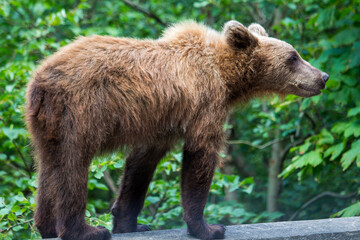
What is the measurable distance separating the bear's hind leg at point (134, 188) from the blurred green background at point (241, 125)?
129 millimetres

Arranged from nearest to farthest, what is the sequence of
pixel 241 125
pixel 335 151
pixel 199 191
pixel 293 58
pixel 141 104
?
pixel 141 104, pixel 199 191, pixel 293 58, pixel 335 151, pixel 241 125

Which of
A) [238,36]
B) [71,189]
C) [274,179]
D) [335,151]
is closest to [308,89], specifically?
[238,36]

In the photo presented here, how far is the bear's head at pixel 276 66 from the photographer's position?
436cm

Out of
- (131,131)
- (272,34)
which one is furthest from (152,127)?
(272,34)

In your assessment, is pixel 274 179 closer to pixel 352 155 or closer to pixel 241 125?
pixel 241 125

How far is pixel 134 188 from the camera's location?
442 cm

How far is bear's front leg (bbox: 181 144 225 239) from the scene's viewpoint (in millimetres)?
3928

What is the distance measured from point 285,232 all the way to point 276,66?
1.60 meters

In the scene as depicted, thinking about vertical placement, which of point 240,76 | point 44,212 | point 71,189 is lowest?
point 44,212

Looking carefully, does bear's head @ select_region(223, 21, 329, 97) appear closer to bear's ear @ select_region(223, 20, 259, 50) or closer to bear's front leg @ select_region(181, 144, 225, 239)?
bear's ear @ select_region(223, 20, 259, 50)

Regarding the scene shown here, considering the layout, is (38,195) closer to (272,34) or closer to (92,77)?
(92,77)

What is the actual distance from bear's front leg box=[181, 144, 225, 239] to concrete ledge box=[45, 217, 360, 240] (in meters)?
0.13

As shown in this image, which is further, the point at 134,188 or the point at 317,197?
the point at 317,197

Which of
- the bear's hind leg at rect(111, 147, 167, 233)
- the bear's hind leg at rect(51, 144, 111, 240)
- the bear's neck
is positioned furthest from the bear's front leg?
the bear's hind leg at rect(51, 144, 111, 240)
